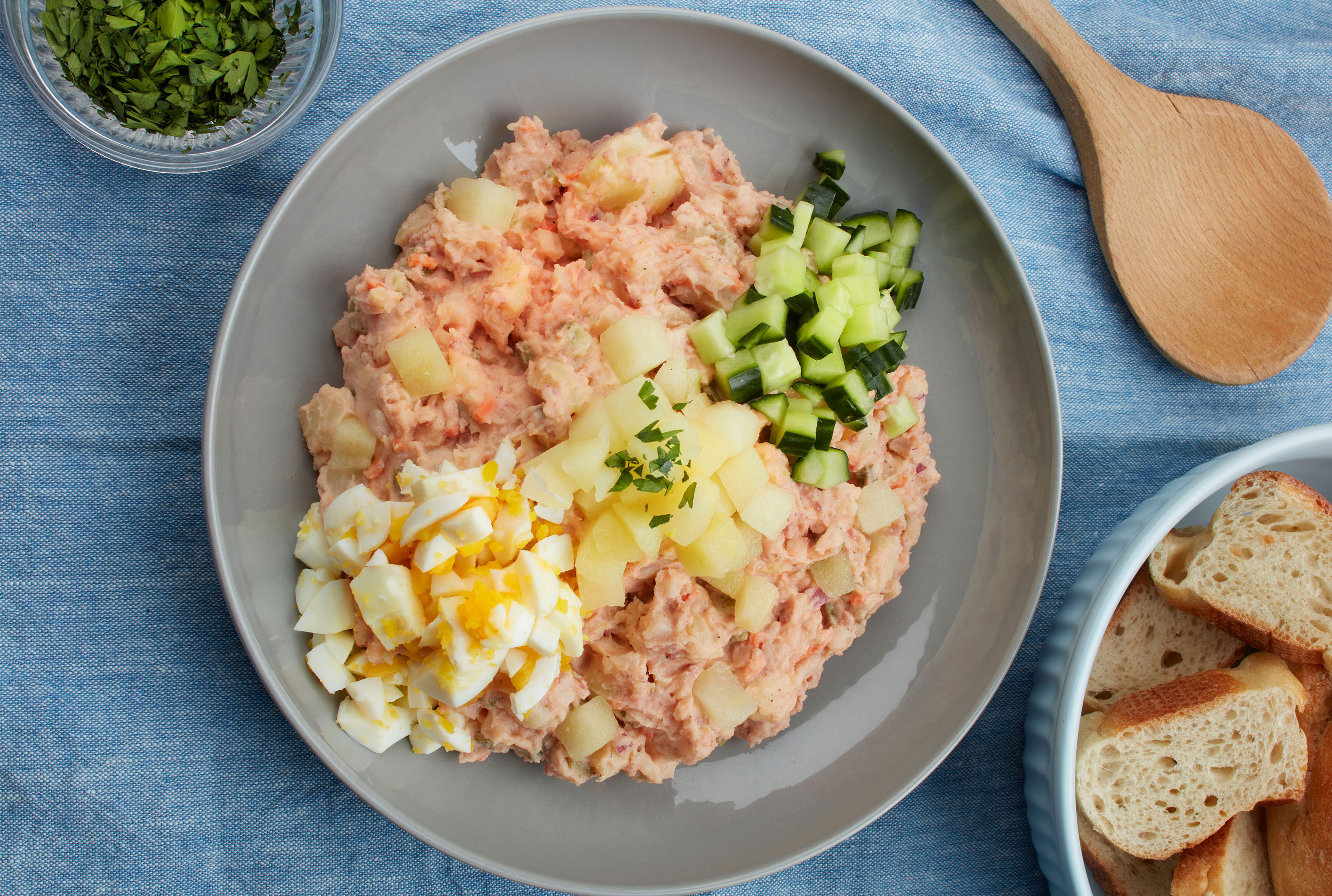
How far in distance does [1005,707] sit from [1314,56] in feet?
8.32

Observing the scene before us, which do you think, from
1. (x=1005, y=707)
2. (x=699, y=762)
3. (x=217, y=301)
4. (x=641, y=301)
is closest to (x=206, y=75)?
(x=217, y=301)

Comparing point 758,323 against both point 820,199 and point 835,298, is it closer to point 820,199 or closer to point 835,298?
point 835,298

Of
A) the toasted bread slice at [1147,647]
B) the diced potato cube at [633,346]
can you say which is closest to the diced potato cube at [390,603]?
the diced potato cube at [633,346]

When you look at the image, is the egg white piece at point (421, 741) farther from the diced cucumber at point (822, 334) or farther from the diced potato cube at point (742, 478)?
the diced cucumber at point (822, 334)

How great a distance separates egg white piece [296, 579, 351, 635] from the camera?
2.29 meters

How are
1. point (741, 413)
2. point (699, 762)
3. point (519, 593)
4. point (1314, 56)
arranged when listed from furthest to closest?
point (1314, 56) < point (699, 762) < point (741, 413) < point (519, 593)

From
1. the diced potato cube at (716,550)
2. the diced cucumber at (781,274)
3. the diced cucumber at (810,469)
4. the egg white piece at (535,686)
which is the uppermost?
the diced cucumber at (781,274)

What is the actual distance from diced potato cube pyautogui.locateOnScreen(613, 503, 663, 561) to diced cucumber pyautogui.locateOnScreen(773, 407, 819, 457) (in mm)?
396

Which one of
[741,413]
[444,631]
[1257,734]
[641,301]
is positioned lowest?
[1257,734]

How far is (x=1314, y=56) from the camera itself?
3.23m

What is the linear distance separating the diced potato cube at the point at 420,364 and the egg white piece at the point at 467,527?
33cm

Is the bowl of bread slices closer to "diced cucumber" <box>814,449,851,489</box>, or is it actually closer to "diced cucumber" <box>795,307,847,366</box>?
"diced cucumber" <box>814,449,851,489</box>

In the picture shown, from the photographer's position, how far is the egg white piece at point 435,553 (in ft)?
6.74

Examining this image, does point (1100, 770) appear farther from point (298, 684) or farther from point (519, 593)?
point (298, 684)
